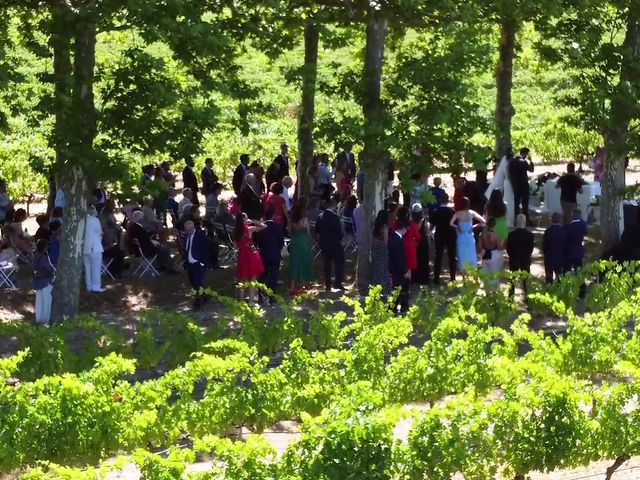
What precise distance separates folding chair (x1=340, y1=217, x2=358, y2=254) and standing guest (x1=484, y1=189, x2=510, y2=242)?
3.78 metres

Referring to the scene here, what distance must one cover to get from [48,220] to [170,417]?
891 centimetres

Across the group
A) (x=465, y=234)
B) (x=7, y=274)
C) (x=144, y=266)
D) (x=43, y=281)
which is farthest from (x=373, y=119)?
(x=7, y=274)

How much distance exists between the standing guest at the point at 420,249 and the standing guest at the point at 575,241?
2103 millimetres

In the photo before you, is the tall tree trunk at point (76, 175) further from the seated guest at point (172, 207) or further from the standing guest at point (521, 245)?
the standing guest at point (521, 245)

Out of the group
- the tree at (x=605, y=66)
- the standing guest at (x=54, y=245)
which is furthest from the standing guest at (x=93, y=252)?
the tree at (x=605, y=66)

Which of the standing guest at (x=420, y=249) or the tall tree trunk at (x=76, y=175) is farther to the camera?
the standing guest at (x=420, y=249)

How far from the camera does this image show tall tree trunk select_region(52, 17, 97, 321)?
16.7m

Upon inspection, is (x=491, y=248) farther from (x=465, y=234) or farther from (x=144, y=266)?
(x=144, y=266)

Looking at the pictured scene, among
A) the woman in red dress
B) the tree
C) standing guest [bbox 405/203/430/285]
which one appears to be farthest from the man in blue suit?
the tree

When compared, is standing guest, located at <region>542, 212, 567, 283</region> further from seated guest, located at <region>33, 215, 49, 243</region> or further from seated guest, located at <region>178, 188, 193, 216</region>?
seated guest, located at <region>33, 215, 49, 243</region>

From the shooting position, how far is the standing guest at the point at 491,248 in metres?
18.3

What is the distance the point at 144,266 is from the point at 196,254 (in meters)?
2.46

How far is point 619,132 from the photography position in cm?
2120

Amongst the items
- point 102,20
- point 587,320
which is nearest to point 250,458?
point 587,320
